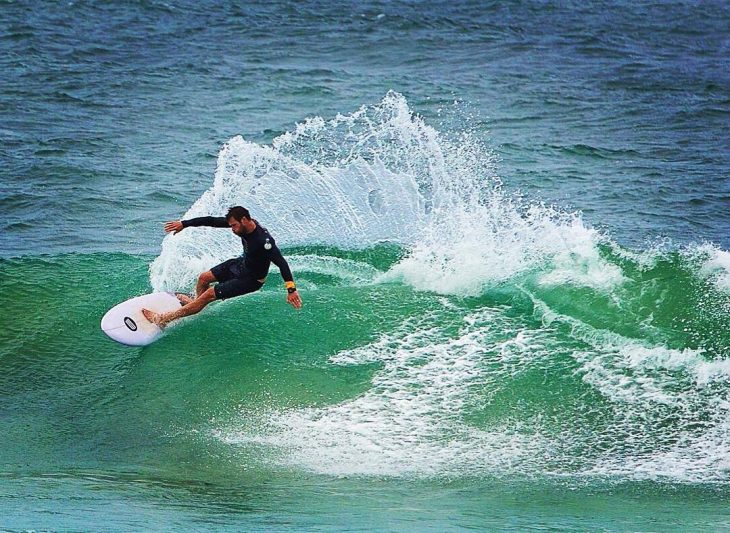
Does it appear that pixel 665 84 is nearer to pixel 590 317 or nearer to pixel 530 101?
pixel 530 101

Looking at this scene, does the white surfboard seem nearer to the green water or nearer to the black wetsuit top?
the green water

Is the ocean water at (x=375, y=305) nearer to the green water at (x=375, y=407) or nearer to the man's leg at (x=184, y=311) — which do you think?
the green water at (x=375, y=407)

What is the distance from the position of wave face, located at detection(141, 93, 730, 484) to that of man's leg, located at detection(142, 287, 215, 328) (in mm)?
959

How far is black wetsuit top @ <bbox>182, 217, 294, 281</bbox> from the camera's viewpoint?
11.8m

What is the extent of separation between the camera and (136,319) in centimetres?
1280

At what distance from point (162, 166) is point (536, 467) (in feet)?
37.7

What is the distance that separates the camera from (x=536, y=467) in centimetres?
1038

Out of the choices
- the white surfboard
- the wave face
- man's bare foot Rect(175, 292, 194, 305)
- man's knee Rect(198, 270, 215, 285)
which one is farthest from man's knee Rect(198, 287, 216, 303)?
the wave face

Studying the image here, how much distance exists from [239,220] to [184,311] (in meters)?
1.68

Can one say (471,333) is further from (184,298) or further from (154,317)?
(154,317)

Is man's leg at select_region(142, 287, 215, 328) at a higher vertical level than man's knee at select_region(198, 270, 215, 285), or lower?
lower

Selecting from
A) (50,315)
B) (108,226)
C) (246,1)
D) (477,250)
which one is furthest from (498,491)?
(246,1)

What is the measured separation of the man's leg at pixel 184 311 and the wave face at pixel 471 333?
0.96 metres

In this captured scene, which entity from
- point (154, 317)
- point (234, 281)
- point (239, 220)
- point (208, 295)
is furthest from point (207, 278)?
point (239, 220)
